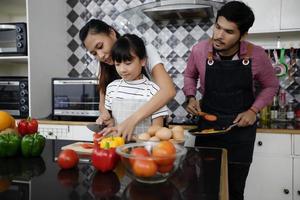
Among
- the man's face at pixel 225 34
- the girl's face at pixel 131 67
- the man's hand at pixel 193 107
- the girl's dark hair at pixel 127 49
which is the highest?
the man's face at pixel 225 34

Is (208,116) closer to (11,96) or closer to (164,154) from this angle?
(164,154)

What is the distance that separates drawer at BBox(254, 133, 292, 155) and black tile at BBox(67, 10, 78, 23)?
169cm

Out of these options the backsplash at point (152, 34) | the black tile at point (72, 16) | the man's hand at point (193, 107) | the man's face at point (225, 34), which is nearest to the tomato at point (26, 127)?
the man's hand at point (193, 107)

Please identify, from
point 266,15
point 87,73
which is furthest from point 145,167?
point 87,73

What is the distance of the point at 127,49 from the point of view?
3.58 feet

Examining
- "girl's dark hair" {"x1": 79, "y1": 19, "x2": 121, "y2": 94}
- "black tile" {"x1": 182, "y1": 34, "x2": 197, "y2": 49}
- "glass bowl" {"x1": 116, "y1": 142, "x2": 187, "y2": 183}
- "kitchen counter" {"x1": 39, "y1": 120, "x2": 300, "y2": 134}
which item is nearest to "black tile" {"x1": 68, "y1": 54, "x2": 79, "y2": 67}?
"kitchen counter" {"x1": 39, "y1": 120, "x2": 300, "y2": 134}

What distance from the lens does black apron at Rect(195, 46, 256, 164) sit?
1393 millimetres

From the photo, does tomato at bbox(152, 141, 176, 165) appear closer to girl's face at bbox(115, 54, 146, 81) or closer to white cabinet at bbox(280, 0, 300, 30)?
girl's face at bbox(115, 54, 146, 81)

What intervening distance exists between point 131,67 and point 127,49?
0.07m

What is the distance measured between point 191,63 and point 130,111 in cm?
51

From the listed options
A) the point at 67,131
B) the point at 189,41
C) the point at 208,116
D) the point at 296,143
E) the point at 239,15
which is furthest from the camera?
the point at 189,41

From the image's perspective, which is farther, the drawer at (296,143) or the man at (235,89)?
the drawer at (296,143)

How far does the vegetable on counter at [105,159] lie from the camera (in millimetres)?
689

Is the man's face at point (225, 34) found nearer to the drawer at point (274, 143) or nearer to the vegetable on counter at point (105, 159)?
the drawer at point (274, 143)
